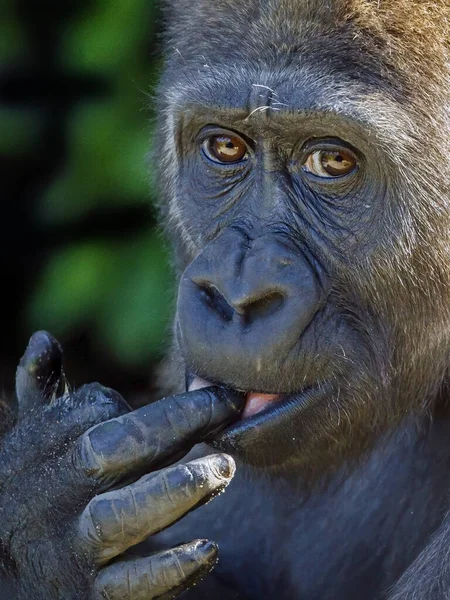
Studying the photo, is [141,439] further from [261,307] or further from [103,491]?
[261,307]

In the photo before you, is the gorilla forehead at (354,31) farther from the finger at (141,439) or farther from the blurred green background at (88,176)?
the blurred green background at (88,176)

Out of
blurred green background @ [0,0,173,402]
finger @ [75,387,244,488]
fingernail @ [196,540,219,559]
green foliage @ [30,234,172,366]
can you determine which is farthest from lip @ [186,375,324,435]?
green foliage @ [30,234,172,366]

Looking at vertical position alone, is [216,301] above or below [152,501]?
above

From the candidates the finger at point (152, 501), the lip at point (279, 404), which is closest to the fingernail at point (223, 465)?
the finger at point (152, 501)

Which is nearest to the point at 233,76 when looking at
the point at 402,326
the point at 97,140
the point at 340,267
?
the point at 340,267

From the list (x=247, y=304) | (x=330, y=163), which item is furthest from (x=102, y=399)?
(x=330, y=163)
